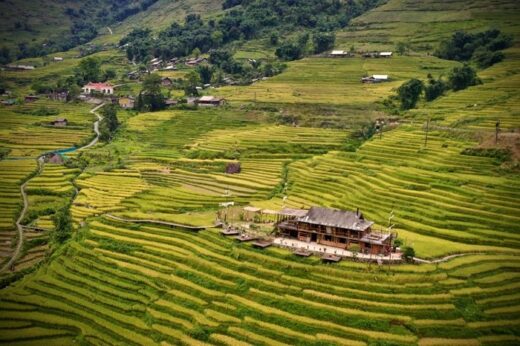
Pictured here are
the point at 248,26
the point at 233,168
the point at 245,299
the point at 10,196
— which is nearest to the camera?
the point at 245,299

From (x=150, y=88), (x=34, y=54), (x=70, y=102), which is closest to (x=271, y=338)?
(x=150, y=88)

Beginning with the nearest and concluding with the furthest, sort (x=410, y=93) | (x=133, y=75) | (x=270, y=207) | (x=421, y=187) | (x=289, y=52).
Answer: (x=421, y=187) < (x=270, y=207) < (x=410, y=93) < (x=289, y=52) < (x=133, y=75)

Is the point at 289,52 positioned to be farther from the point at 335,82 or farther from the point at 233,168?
the point at 233,168

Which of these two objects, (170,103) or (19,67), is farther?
(19,67)

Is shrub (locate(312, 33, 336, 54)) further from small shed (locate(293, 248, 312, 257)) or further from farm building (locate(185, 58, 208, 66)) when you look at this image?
small shed (locate(293, 248, 312, 257))

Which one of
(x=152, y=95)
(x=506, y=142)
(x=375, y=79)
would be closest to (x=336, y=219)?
(x=506, y=142)

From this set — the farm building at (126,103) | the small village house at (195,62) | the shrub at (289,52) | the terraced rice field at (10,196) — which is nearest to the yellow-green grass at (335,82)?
the shrub at (289,52)

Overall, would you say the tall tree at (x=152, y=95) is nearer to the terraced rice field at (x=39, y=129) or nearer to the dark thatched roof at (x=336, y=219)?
the terraced rice field at (x=39, y=129)

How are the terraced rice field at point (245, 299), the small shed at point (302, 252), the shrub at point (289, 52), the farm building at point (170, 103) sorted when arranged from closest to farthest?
1. the terraced rice field at point (245, 299)
2. the small shed at point (302, 252)
3. the farm building at point (170, 103)
4. the shrub at point (289, 52)
